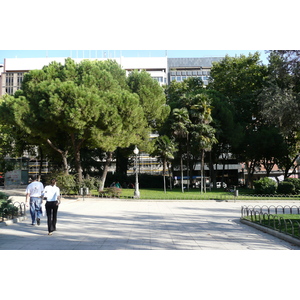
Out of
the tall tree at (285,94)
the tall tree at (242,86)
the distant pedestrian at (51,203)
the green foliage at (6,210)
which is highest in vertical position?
the tall tree at (242,86)

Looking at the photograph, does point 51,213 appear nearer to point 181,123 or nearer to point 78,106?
point 78,106

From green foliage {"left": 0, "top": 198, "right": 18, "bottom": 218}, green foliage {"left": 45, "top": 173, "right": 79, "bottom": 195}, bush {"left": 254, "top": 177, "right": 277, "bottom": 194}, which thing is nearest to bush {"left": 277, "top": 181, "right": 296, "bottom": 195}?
bush {"left": 254, "top": 177, "right": 277, "bottom": 194}

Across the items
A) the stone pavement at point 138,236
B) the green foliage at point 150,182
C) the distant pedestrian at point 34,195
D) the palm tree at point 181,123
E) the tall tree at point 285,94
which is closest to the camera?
the stone pavement at point 138,236

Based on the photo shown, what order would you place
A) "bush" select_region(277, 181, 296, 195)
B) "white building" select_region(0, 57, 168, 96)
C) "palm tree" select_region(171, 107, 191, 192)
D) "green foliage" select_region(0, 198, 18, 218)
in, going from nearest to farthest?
"green foliage" select_region(0, 198, 18, 218) < "bush" select_region(277, 181, 296, 195) < "palm tree" select_region(171, 107, 191, 192) < "white building" select_region(0, 57, 168, 96)

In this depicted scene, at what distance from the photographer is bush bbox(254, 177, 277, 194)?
25.7m

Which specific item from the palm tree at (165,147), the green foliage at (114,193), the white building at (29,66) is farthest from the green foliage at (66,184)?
the white building at (29,66)

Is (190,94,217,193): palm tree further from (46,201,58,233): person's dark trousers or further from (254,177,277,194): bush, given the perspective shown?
(46,201,58,233): person's dark trousers

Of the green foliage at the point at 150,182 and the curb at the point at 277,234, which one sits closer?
the curb at the point at 277,234

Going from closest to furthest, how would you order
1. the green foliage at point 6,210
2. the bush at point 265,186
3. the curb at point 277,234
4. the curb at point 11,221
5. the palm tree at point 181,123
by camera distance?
the curb at point 277,234 → the curb at point 11,221 → the green foliage at point 6,210 → the bush at point 265,186 → the palm tree at point 181,123

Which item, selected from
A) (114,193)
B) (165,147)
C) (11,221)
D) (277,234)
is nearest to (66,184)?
(114,193)

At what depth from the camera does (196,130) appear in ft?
107

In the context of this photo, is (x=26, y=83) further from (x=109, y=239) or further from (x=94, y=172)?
(x=109, y=239)

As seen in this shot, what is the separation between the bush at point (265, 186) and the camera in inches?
1012

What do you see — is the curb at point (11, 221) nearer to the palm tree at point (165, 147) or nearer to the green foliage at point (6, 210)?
the green foliage at point (6, 210)
